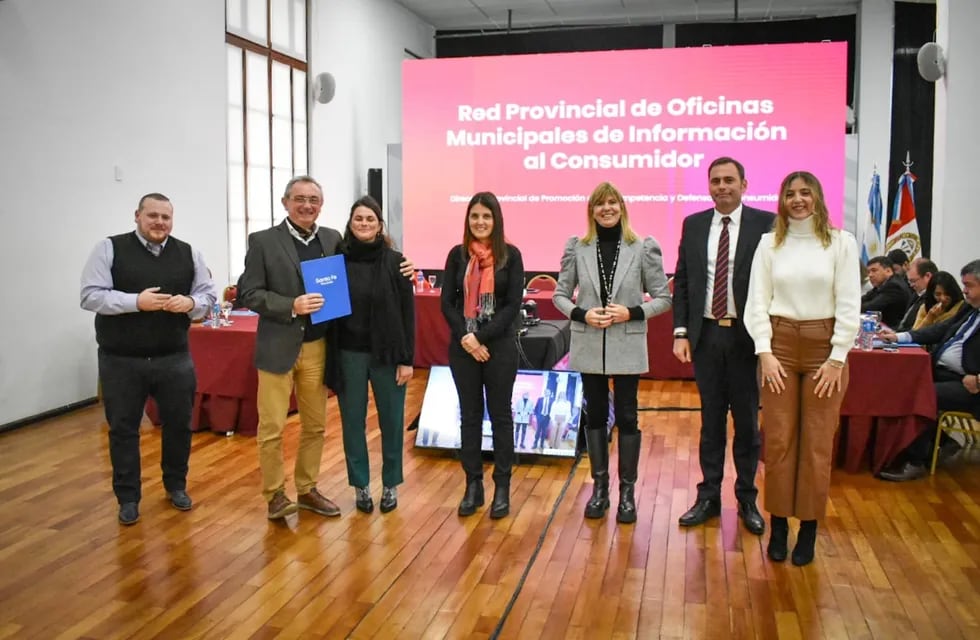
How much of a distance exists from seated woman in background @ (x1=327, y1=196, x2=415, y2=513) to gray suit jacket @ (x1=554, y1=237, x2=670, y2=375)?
719mm

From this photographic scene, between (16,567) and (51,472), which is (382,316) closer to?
(16,567)

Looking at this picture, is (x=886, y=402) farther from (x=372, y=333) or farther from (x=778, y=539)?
(x=372, y=333)

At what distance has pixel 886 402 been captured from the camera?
4469 mm

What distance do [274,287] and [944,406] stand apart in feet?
11.7

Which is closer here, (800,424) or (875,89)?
(800,424)

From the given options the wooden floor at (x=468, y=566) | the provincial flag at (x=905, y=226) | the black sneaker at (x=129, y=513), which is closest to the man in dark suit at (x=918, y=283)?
the wooden floor at (x=468, y=566)

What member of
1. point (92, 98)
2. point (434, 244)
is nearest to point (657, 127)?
point (434, 244)

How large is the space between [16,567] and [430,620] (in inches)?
67.2

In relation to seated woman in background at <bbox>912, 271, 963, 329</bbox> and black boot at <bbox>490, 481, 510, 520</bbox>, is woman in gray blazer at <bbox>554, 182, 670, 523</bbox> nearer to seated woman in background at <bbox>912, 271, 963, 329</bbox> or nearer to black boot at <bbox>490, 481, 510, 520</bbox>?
black boot at <bbox>490, 481, 510, 520</bbox>

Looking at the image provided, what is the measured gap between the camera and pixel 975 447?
17.0ft

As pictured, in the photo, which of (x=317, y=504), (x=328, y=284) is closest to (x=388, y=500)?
(x=317, y=504)

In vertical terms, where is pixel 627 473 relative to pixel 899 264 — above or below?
below

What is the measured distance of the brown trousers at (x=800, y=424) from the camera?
3.10 metres

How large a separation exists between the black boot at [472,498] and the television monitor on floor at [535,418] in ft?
2.76
